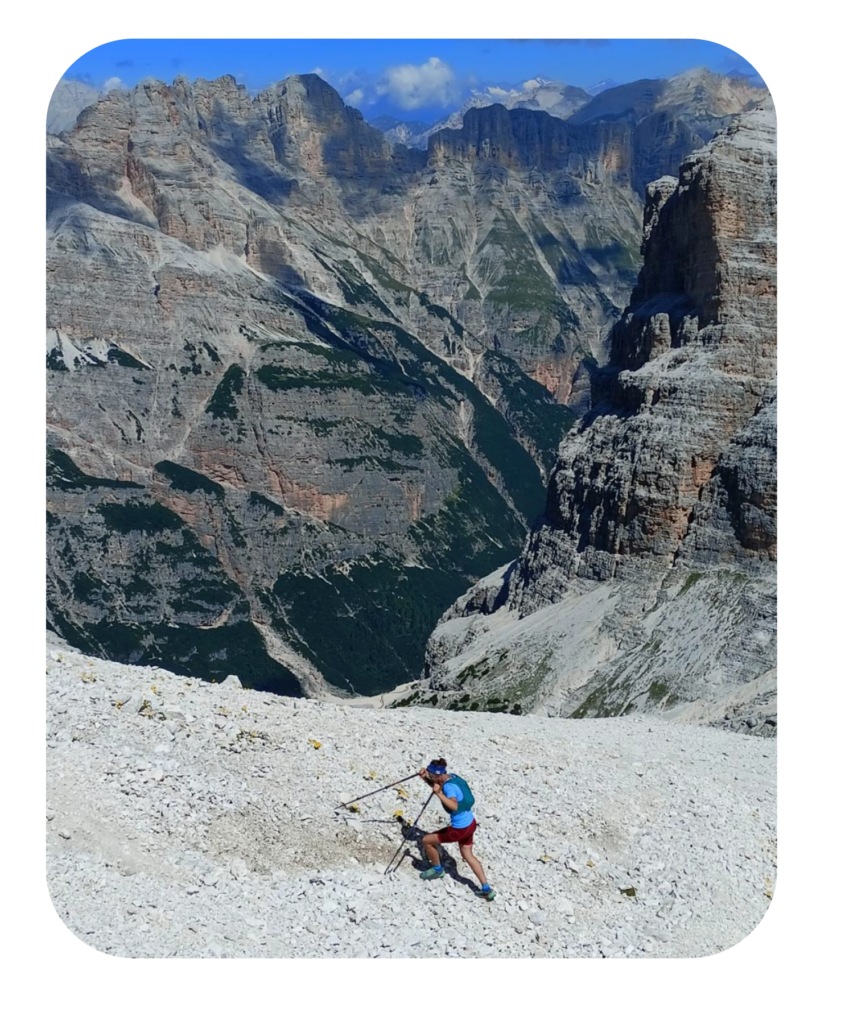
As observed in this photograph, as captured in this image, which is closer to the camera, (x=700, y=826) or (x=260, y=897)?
(x=260, y=897)

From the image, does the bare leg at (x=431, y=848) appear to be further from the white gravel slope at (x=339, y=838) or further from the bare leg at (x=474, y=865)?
the bare leg at (x=474, y=865)

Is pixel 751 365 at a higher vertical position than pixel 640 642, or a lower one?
higher

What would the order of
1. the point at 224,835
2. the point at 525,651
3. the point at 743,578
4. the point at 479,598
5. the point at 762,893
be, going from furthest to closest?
1. the point at 479,598
2. the point at 525,651
3. the point at 743,578
4. the point at 762,893
5. the point at 224,835

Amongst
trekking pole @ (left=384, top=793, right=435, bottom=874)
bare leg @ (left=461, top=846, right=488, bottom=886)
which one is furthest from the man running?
trekking pole @ (left=384, top=793, right=435, bottom=874)

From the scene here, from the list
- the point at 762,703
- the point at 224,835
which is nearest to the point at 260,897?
the point at 224,835

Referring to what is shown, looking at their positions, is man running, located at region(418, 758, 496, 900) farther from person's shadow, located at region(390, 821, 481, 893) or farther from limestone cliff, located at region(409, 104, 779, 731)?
limestone cliff, located at region(409, 104, 779, 731)

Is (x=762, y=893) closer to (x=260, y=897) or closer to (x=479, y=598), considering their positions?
(x=260, y=897)

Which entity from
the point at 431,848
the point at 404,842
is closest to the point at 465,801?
the point at 431,848
